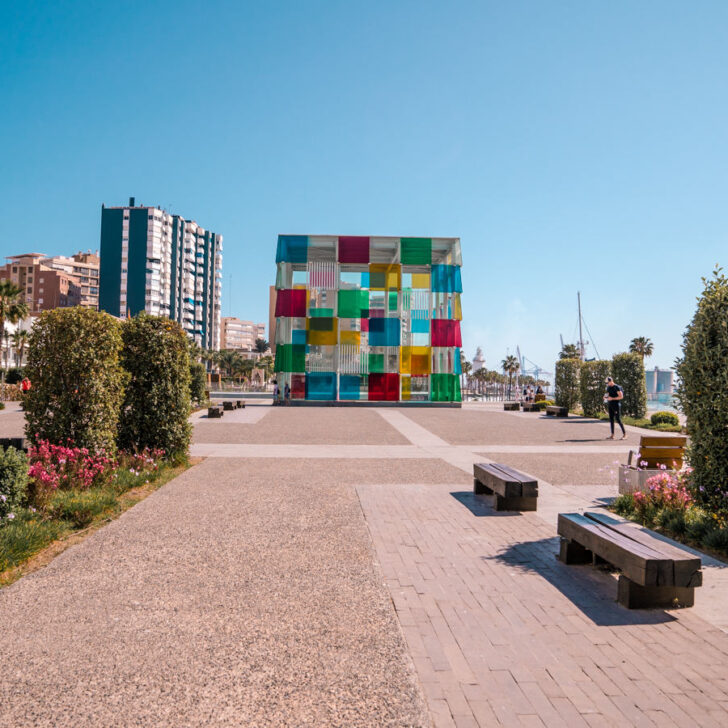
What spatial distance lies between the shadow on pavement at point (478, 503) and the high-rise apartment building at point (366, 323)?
100ft

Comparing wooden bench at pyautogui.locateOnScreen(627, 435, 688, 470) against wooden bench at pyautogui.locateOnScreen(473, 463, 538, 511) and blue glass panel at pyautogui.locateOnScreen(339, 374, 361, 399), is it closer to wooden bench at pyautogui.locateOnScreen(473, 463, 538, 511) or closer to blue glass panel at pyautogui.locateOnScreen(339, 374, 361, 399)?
wooden bench at pyautogui.locateOnScreen(473, 463, 538, 511)

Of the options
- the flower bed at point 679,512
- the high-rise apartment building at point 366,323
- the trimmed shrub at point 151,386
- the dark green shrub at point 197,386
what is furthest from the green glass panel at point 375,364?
the flower bed at point 679,512

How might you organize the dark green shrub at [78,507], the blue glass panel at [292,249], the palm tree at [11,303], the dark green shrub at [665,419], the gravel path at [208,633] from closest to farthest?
1. the gravel path at [208,633]
2. the dark green shrub at [78,507]
3. the dark green shrub at [665,419]
4. the blue glass panel at [292,249]
5. the palm tree at [11,303]

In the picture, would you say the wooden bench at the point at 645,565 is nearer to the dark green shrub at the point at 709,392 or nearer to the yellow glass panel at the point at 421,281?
the dark green shrub at the point at 709,392

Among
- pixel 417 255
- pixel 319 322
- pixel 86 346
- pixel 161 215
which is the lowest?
pixel 86 346

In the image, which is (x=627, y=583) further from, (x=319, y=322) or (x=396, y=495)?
(x=319, y=322)

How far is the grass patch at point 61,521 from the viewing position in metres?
5.08

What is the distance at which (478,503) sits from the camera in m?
7.98

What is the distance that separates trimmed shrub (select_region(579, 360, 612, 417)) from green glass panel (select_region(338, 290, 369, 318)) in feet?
53.3

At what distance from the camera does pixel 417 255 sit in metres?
40.5

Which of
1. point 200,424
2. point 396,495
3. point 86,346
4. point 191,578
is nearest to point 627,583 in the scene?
point 191,578

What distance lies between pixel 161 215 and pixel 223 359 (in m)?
43.7

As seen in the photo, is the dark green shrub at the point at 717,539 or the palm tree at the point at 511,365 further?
the palm tree at the point at 511,365

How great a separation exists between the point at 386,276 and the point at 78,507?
117ft
